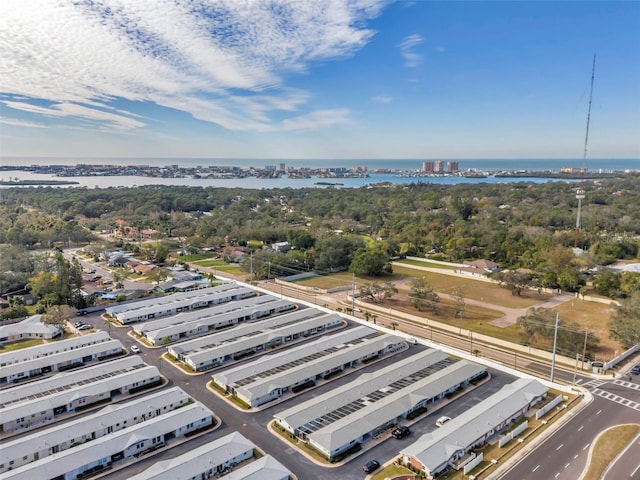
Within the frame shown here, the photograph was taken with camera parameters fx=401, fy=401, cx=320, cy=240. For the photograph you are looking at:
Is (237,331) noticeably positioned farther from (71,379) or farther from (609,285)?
(609,285)

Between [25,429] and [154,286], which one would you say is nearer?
[25,429]

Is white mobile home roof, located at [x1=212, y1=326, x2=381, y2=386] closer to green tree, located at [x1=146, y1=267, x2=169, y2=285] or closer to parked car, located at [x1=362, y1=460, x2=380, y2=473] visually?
parked car, located at [x1=362, y1=460, x2=380, y2=473]

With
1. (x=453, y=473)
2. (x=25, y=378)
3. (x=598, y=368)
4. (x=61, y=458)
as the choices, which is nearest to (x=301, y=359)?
(x=453, y=473)

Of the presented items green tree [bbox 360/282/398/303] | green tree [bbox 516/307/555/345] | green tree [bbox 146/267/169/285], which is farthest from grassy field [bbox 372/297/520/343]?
green tree [bbox 146/267/169/285]

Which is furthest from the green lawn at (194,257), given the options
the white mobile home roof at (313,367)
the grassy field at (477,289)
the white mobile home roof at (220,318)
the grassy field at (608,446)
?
the grassy field at (608,446)

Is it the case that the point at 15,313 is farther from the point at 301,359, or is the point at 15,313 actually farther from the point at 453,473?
the point at 453,473

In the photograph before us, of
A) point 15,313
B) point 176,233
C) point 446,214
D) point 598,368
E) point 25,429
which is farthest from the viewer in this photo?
point 446,214

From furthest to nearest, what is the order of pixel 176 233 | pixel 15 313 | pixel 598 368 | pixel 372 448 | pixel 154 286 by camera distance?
pixel 176 233 < pixel 154 286 < pixel 15 313 < pixel 598 368 < pixel 372 448
